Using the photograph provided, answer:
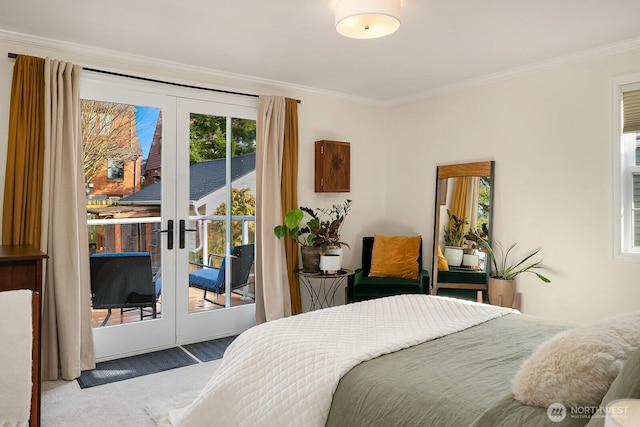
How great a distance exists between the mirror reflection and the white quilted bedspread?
184cm

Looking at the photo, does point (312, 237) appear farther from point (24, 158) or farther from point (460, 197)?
point (24, 158)

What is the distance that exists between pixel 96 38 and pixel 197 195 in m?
1.44

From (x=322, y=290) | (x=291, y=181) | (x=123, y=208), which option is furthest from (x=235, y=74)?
(x=322, y=290)

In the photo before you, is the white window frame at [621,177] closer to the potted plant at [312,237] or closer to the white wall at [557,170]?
the white wall at [557,170]

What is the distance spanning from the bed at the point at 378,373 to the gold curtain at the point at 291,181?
6.80 ft

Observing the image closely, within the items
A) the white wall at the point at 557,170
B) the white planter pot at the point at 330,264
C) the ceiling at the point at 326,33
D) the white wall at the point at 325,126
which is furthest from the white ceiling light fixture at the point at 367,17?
the white planter pot at the point at 330,264

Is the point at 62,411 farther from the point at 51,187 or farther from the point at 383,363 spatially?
the point at 383,363

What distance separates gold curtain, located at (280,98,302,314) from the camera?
14.4 feet

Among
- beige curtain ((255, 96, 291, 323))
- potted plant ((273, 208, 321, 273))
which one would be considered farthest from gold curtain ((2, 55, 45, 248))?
potted plant ((273, 208, 321, 273))

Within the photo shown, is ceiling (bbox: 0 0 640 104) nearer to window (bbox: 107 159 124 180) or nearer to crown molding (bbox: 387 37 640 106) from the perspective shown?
crown molding (bbox: 387 37 640 106)

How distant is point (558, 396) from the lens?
3.88ft

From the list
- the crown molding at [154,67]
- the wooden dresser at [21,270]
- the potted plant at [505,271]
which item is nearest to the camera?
the wooden dresser at [21,270]

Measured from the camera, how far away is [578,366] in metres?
1.18

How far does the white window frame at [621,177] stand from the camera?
339 cm
